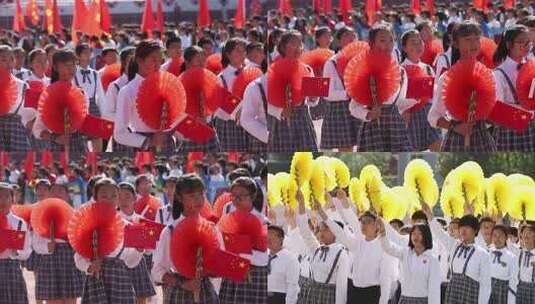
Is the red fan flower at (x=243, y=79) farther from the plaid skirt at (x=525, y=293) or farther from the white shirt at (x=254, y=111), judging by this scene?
the plaid skirt at (x=525, y=293)

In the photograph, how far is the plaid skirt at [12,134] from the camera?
190 inches

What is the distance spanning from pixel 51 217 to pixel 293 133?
1.05 m

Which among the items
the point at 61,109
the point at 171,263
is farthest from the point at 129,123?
the point at 171,263

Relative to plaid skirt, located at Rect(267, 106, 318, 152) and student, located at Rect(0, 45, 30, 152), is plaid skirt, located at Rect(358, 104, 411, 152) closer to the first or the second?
plaid skirt, located at Rect(267, 106, 318, 152)

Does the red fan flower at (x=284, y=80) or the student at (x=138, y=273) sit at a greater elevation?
the red fan flower at (x=284, y=80)

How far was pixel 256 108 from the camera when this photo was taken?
4531 mm

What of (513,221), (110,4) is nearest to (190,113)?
(513,221)

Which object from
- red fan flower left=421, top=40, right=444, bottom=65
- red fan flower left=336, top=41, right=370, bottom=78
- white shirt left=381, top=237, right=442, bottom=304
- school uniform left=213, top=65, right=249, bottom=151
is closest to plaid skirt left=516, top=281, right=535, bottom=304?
white shirt left=381, top=237, right=442, bottom=304

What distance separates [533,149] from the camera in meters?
4.23

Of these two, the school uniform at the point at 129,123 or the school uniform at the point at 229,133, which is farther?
the school uniform at the point at 229,133

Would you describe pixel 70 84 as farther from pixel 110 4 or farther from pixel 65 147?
pixel 110 4

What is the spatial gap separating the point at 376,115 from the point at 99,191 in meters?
1.12

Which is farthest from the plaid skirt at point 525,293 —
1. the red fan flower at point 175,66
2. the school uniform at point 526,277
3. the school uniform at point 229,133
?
the red fan flower at point 175,66

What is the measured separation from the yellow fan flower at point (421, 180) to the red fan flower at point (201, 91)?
0.89m
